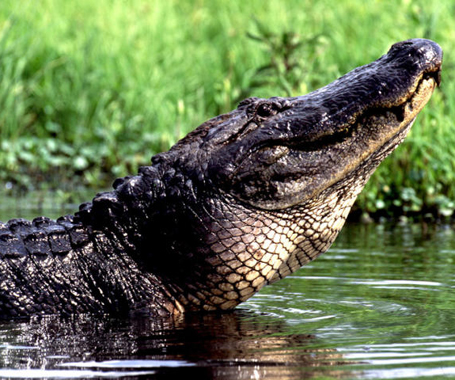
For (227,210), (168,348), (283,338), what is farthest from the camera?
(227,210)

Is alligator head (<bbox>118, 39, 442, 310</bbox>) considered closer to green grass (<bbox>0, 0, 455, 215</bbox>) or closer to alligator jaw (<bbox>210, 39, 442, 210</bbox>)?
alligator jaw (<bbox>210, 39, 442, 210</bbox>)

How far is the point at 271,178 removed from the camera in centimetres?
387

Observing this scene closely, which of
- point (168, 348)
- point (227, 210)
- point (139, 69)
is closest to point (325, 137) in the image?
point (227, 210)

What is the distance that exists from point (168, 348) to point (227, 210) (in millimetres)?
686

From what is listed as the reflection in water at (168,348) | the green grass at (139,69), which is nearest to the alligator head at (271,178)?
the reflection in water at (168,348)

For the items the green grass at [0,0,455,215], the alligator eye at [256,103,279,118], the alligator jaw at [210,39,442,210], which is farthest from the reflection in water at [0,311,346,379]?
the green grass at [0,0,455,215]

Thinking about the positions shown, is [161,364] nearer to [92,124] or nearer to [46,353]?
[46,353]

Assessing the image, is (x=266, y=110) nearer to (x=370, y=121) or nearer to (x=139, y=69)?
(x=370, y=121)

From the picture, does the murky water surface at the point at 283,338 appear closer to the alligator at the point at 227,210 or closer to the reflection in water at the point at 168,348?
the reflection in water at the point at 168,348

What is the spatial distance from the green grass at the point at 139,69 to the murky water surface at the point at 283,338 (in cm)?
284

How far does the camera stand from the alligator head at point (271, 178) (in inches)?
151

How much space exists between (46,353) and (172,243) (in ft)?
2.58

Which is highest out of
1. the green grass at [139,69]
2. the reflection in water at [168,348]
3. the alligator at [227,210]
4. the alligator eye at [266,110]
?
the green grass at [139,69]

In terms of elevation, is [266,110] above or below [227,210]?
above
